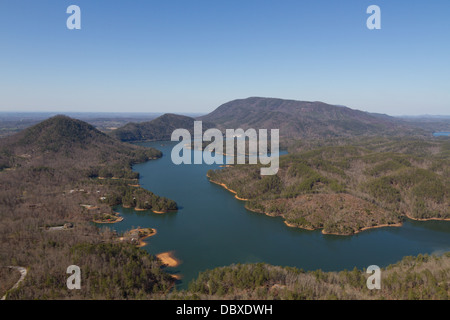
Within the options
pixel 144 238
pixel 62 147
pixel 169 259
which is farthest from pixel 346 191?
pixel 62 147

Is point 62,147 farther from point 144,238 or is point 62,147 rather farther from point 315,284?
point 315,284

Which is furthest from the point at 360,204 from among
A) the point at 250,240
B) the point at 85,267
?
the point at 85,267

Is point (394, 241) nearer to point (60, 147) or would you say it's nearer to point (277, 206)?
point (277, 206)

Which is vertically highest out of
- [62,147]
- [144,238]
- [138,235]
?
[62,147]

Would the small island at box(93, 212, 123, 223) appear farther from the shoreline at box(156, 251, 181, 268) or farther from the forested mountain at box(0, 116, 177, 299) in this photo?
the shoreline at box(156, 251, 181, 268)

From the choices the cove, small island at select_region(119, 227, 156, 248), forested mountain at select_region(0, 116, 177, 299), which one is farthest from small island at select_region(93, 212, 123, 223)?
small island at select_region(119, 227, 156, 248)

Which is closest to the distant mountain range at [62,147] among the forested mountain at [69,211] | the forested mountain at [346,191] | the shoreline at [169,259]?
the forested mountain at [69,211]

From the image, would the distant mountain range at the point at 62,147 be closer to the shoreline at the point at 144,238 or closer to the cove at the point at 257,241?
the cove at the point at 257,241
